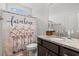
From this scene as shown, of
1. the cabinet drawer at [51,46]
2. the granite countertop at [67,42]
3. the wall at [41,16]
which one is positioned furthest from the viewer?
the wall at [41,16]

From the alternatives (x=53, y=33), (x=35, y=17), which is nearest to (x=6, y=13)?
(x=35, y=17)

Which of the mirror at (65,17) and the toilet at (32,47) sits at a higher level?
the mirror at (65,17)

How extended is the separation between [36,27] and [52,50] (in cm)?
50

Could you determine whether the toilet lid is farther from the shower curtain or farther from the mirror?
the mirror

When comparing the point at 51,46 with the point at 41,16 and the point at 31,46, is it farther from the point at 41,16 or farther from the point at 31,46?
the point at 41,16

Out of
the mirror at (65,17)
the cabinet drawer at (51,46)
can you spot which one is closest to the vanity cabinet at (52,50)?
the cabinet drawer at (51,46)

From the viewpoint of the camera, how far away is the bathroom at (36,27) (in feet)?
5.85

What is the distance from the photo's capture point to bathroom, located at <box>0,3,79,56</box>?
178 centimetres

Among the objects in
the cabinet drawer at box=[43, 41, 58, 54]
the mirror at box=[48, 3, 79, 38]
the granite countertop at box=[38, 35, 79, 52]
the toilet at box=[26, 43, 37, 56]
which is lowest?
the toilet at box=[26, 43, 37, 56]

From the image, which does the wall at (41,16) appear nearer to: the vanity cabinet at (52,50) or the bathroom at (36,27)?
the bathroom at (36,27)

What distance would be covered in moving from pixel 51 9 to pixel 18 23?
1.91 feet

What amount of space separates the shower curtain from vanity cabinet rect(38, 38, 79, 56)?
0.51ft

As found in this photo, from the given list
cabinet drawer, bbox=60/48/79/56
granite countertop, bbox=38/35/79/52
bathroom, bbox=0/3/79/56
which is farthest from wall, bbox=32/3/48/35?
cabinet drawer, bbox=60/48/79/56

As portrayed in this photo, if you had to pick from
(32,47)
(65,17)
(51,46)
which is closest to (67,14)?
(65,17)
